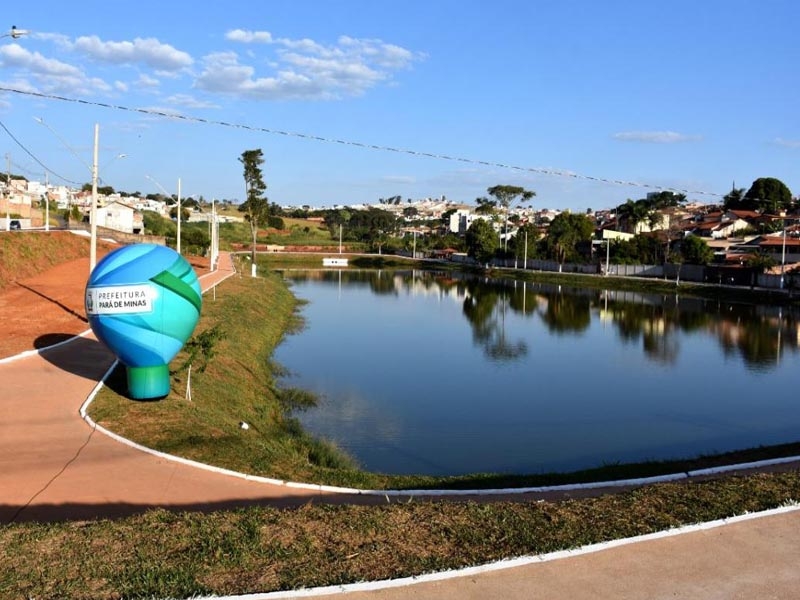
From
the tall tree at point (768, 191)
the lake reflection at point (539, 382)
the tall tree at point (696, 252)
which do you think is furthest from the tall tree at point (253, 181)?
the tall tree at point (768, 191)

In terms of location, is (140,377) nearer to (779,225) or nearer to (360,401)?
(360,401)

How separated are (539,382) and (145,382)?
52.8ft

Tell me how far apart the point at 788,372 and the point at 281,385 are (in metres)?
20.7

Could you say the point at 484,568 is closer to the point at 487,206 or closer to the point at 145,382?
the point at 145,382

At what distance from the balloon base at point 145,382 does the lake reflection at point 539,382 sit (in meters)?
4.76

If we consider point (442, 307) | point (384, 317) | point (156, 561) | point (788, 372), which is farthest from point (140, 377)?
point (442, 307)

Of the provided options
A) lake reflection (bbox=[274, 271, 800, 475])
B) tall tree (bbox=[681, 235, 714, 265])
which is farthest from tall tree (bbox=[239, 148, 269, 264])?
tall tree (bbox=[681, 235, 714, 265])

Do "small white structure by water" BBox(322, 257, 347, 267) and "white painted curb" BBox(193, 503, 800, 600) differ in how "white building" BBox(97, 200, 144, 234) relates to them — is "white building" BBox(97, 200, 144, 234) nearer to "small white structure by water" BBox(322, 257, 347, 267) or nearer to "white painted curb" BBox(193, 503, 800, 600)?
"small white structure by water" BBox(322, 257, 347, 267)

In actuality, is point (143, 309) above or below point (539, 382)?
above

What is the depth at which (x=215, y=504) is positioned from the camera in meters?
9.62

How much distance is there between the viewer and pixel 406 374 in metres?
28.0

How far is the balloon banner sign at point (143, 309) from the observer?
1360 centimetres

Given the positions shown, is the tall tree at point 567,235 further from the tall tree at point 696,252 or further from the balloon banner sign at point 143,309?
the balloon banner sign at point 143,309

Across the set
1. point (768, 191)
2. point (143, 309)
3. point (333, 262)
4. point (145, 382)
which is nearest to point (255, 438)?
point (145, 382)
